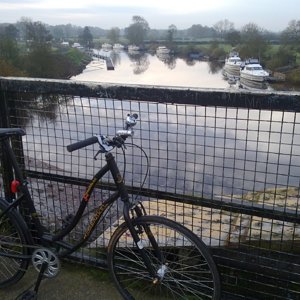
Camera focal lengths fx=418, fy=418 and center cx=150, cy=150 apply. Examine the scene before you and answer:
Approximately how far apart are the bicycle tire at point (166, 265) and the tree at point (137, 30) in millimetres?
160540

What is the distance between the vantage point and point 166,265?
276 cm

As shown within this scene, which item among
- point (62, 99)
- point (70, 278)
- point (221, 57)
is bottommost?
point (221, 57)

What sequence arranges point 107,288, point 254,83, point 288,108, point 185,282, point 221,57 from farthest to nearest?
point 221,57
point 254,83
point 107,288
point 185,282
point 288,108

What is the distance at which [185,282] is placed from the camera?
2.92 meters

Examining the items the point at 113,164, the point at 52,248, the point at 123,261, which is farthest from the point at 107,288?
the point at 113,164

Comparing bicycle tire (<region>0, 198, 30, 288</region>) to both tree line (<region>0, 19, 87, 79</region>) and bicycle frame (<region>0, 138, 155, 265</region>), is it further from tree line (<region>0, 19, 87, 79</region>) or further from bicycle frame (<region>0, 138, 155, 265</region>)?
tree line (<region>0, 19, 87, 79</region>)

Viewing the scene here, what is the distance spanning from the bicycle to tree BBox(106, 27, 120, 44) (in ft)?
580

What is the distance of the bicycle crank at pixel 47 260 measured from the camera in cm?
294

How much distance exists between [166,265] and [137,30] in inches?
6428

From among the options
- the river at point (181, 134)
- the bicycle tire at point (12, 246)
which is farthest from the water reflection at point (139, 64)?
the bicycle tire at point (12, 246)

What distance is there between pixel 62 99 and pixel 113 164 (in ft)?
3.38

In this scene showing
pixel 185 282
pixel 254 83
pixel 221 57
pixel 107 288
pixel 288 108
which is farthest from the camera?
pixel 221 57

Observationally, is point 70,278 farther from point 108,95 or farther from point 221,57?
point 221,57

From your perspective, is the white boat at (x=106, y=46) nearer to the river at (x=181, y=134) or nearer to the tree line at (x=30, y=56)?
the tree line at (x=30, y=56)
